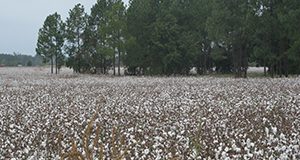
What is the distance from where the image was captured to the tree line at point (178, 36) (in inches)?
1815

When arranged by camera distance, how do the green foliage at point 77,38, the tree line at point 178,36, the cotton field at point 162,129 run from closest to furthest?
the cotton field at point 162,129, the tree line at point 178,36, the green foliage at point 77,38

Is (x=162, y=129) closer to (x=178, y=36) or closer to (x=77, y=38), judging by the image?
(x=178, y=36)

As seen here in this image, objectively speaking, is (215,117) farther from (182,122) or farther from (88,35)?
(88,35)

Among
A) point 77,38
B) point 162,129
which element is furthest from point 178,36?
point 162,129

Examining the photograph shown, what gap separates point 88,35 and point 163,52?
60.3 ft

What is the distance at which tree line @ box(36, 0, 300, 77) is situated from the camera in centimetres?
4609

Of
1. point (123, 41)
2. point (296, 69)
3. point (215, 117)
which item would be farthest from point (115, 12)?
point (215, 117)

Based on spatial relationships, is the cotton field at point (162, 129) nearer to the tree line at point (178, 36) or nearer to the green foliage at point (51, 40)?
the tree line at point (178, 36)

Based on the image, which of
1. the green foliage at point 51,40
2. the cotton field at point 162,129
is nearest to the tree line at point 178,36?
the green foliage at point 51,40

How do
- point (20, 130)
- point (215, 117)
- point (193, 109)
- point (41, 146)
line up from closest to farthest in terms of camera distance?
point (41, 146)
point (20, 130)
point (215, 117)
point (193, 109)

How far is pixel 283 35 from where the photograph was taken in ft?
149

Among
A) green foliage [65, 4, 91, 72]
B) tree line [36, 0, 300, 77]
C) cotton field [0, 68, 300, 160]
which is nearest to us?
cotton field [0, 68, 300, 160]

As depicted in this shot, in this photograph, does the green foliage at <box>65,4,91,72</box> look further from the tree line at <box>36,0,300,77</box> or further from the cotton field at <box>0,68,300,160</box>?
the cotton field at <box>0,68,300,160</box>

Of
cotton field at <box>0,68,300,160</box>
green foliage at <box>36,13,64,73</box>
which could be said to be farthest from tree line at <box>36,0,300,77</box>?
cotton field at <box>0,68,300,160</box>
